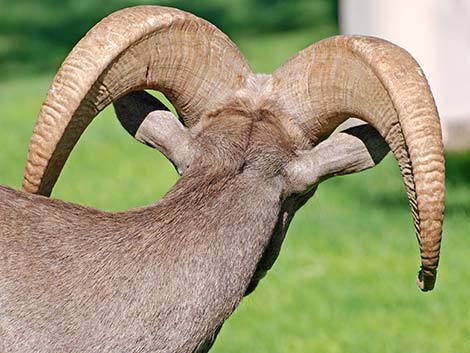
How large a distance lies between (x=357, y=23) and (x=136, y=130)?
1199 centimetres

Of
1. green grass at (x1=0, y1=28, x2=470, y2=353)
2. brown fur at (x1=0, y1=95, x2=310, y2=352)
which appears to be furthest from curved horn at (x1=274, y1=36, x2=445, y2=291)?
green grass at (x1=0, y1=28, x2=470, y2=353)

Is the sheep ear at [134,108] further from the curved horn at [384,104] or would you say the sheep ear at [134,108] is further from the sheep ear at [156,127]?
the curved horn at [384,104]

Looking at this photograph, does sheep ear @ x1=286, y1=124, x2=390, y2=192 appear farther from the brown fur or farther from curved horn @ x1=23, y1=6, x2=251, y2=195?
curved horn @ x1=23, y1=6, x2=251, y2=195

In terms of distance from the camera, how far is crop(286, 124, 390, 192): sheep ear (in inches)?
241

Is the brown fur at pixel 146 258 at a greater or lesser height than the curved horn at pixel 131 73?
lesser

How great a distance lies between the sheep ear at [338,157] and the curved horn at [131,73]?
0.46m

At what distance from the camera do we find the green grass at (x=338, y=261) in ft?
35.9

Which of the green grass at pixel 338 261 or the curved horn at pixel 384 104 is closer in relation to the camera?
the curved horn at pixel 384 104

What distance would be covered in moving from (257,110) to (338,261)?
725 cm

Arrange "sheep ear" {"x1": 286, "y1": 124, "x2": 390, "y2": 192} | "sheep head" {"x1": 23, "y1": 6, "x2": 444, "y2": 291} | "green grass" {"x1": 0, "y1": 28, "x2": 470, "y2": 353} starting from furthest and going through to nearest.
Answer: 1. "green grass" {"x1": 0, "y1": 28, "x2": 470, "y2": 353}
2. "sheep ear" {"x1": 286, "y1": 124, "x2": 390, "y2": 192}
3. "sheep head" {"x1": 23, "y1": 6, "x2": 444, "y2": 291}

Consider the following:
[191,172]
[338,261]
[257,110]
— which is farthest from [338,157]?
[338,261]

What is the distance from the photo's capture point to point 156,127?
6.38m

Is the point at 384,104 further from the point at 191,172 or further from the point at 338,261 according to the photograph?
the point at 338,261

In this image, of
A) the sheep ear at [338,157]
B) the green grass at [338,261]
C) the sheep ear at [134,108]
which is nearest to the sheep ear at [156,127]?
the sheep ear at [134,108]
